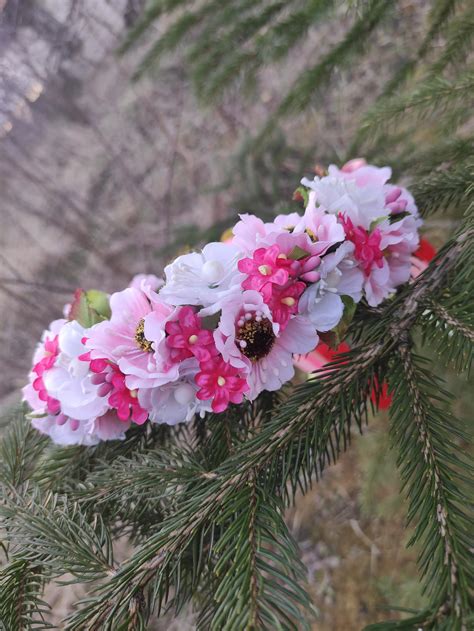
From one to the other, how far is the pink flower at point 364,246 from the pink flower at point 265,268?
100mm

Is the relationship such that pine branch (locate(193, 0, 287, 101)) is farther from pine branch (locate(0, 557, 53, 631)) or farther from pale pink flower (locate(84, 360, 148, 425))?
pine branch (locate(0, 557, 53, 631))

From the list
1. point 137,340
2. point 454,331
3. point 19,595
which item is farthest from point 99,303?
point 454,331

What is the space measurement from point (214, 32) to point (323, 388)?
98cm

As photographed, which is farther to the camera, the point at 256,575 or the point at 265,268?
the point at 265,268

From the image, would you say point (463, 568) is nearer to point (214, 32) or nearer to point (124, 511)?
point (124, 511)

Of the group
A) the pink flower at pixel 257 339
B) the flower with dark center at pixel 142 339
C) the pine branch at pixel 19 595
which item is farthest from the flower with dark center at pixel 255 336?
the pine branch at pixel 19 595

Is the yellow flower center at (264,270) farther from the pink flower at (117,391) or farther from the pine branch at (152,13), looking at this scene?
the pine branch at (152,13)

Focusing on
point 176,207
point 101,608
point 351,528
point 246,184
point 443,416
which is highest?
point 101,608

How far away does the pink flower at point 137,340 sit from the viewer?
52 cm

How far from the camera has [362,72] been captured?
2.53m

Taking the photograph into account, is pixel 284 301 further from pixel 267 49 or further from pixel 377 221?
pixel 267 49

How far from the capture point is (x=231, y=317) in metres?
0.50

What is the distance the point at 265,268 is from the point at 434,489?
10.7 inches

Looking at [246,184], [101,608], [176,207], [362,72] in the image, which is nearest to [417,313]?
[101,608]
